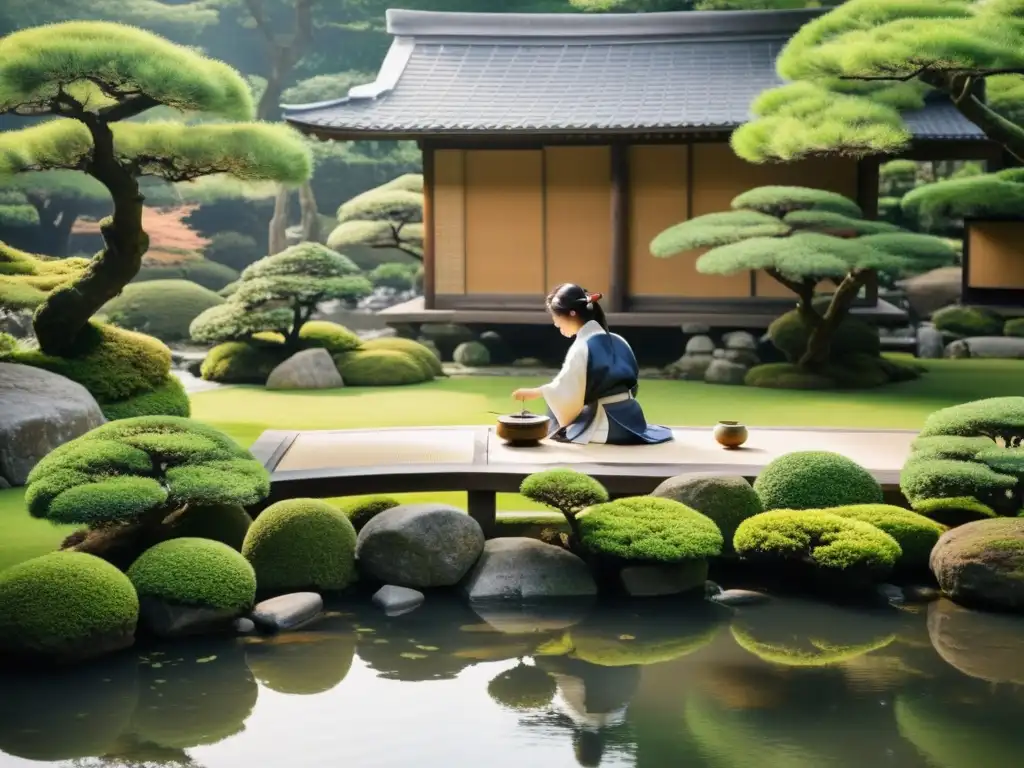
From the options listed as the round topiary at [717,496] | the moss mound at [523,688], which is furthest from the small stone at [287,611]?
the round topiary at [717,496]

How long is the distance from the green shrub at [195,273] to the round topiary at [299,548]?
1952 centimetres

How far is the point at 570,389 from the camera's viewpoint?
27.0 ft

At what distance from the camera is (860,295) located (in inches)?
648

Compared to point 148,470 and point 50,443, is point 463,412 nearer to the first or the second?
point 50,443

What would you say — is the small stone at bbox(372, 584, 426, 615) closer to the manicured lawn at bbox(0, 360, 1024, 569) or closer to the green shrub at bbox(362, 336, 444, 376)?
the manicured lawn at bbox(0, 360, 1024, 569)

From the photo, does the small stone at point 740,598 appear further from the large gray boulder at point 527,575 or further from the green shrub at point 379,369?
the green shrub at point 379,369

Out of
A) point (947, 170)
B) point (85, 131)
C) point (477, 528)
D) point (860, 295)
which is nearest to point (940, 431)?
point (477, 528)

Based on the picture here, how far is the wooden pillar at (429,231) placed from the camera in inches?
658

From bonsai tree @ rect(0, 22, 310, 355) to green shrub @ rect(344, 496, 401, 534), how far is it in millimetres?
→ 3641

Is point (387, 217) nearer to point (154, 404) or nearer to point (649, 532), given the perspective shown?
point (154, 404)

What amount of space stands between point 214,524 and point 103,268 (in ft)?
14.6

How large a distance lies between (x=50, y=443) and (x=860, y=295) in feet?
34.1

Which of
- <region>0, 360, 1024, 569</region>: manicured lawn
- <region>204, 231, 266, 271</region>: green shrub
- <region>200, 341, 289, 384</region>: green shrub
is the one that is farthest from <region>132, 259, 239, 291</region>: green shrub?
<region>0, 360, 1024, 569</region>: manicured lawn

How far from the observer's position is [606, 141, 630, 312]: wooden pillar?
16.0m
